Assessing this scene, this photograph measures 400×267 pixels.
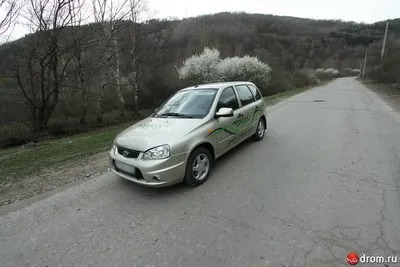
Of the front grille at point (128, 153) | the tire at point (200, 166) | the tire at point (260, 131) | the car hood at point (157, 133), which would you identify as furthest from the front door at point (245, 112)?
the front grille at point (128, 153)

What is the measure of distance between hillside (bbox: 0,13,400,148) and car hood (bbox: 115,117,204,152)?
1146 cm

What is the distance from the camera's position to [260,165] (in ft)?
14.2

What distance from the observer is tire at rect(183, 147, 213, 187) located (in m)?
3.47

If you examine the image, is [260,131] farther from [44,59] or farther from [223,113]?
[44,59]

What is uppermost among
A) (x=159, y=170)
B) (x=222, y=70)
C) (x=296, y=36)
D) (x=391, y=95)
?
(x=296, y=36)

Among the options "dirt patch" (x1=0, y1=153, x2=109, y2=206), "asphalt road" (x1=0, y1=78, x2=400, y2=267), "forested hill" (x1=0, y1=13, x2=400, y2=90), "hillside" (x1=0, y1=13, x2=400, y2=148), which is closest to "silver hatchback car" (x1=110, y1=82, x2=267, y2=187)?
"asphalt road" (x1=0, y1=78, x2=400, y2=267)

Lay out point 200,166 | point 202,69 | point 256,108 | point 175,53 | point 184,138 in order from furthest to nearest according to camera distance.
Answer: point 175,53, point 202,69, point 256,108, point 200,166, point 184,138

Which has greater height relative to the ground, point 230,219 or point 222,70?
point 222,70

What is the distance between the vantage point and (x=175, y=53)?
32531mm

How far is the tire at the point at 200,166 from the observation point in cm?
347

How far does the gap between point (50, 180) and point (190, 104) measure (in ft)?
10.2

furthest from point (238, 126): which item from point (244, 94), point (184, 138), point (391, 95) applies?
point (391, 95)

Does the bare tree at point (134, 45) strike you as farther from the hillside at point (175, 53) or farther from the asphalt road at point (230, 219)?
the asphalt road at point (230, 219)

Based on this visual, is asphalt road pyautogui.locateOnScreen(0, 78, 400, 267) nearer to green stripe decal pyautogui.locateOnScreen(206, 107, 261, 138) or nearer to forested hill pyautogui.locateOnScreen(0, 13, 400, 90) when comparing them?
green stripe decal pyautogui.locateOnScreen(206, 107, 261, 138)
